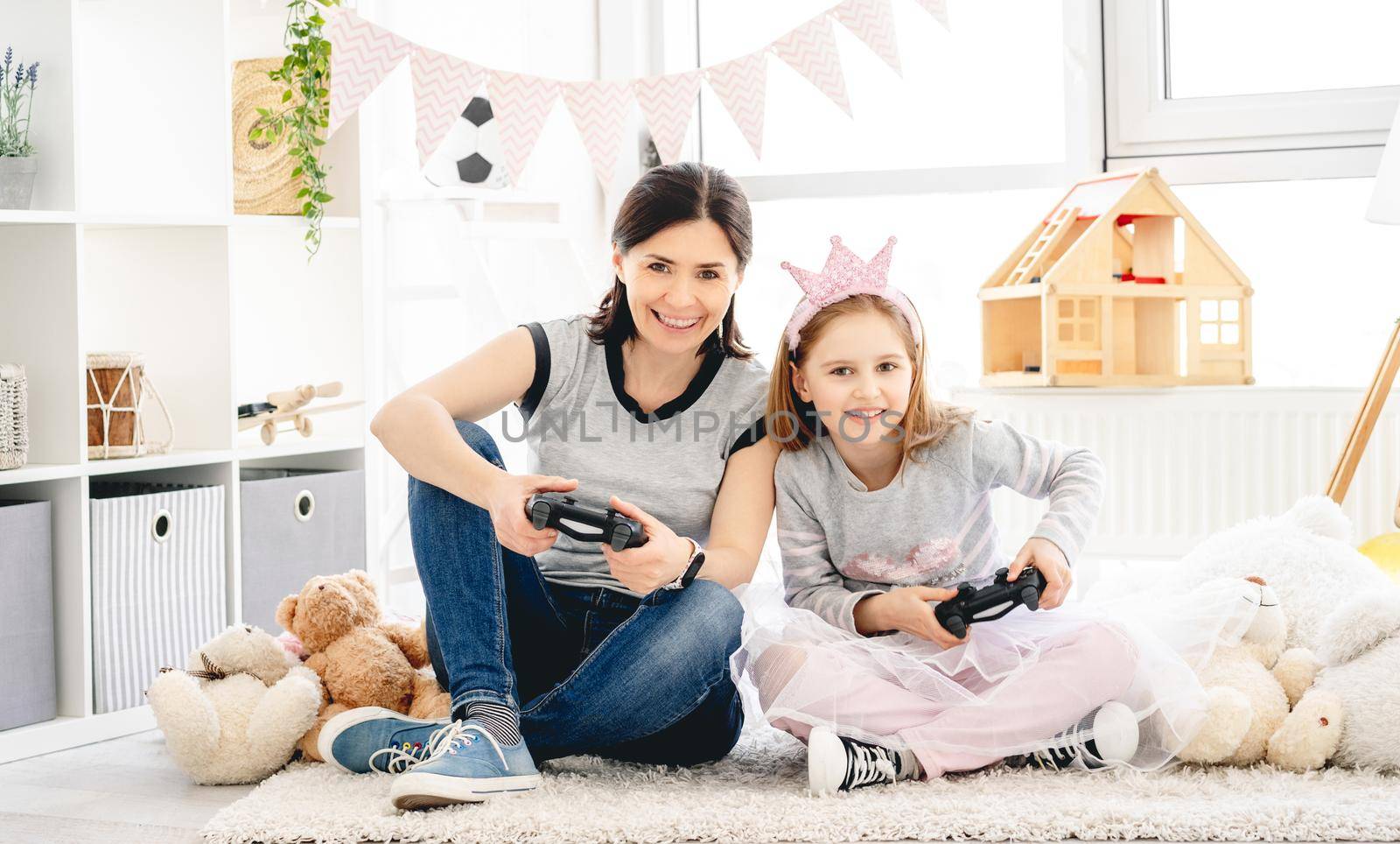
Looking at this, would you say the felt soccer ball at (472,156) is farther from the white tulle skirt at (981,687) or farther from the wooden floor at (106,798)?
the white tulle skirt at (981,687)

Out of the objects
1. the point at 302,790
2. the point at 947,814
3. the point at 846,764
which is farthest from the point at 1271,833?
the point at 302,790

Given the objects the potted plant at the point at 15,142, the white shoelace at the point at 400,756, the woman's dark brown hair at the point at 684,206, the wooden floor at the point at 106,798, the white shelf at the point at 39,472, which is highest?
the potted plant at the point at 15,142

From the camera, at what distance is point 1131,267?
2.47m

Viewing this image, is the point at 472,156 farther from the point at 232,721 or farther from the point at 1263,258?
the point at 1263,258

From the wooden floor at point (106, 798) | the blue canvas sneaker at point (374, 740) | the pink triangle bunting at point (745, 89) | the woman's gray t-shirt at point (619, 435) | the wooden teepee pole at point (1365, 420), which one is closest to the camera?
the wooden floor at point (106, 798)

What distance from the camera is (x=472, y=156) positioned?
257 centimetres

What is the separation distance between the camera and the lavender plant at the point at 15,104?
182 cm

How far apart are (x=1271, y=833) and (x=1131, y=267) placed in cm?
141

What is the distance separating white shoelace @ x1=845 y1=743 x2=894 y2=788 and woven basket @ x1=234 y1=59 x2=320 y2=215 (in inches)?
54.2

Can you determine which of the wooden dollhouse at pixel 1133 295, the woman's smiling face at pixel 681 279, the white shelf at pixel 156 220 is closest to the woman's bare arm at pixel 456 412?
the woman's smiling face at pixel 681 279

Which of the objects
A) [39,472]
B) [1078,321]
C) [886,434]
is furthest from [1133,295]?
[39,472]

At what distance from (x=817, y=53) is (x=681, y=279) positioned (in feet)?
1.91

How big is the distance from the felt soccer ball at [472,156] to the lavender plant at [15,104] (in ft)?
2.66

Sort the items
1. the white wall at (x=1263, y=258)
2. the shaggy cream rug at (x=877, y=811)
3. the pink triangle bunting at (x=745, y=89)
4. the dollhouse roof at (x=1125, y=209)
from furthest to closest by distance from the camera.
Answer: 1. the white wall at (x=1263, y=258)
2. the dollhouse roof at (x=1125, y=209)
3. the pink triangle bunting at (x=745, y=89)
4. the shaggy cream rug at (x=877, y=811)
